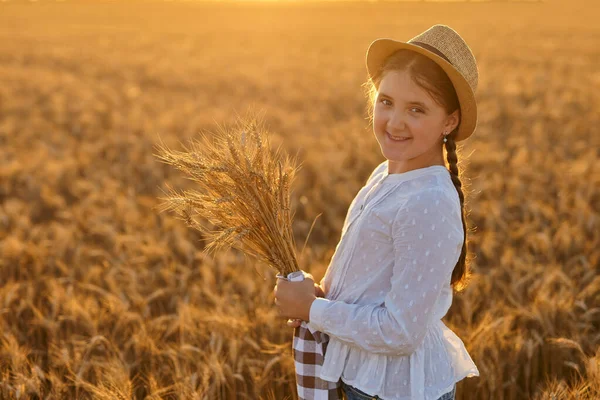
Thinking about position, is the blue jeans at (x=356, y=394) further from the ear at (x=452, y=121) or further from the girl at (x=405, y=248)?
the ear at (x=452, y=121)

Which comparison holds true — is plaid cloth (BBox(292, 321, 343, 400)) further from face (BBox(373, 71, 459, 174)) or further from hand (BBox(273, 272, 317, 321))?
face (BBox(373, 71, 459, 174))

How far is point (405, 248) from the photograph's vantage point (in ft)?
5.38

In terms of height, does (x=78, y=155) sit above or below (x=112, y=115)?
below

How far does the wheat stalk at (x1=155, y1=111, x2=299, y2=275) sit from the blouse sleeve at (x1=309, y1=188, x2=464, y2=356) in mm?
350

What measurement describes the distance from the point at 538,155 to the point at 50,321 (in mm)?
4993

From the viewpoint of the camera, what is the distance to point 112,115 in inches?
337

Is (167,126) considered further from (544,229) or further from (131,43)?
(131,43)

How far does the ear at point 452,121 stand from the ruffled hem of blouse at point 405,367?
0.56 metres

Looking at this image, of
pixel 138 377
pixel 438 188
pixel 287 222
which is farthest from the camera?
pixel 138 377

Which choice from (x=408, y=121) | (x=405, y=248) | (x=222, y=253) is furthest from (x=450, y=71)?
(x=222, y=253)

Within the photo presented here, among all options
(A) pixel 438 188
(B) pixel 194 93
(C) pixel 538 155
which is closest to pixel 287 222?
(A) pixel 438 188

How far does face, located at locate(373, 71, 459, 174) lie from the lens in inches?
67.2

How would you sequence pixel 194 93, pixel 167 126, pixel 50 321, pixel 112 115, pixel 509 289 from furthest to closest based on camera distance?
pixel 194 93, pixel 112 115, pixel 167 126, pixel 509 289, pixel 50 321

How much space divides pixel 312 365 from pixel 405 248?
479 millimetres
